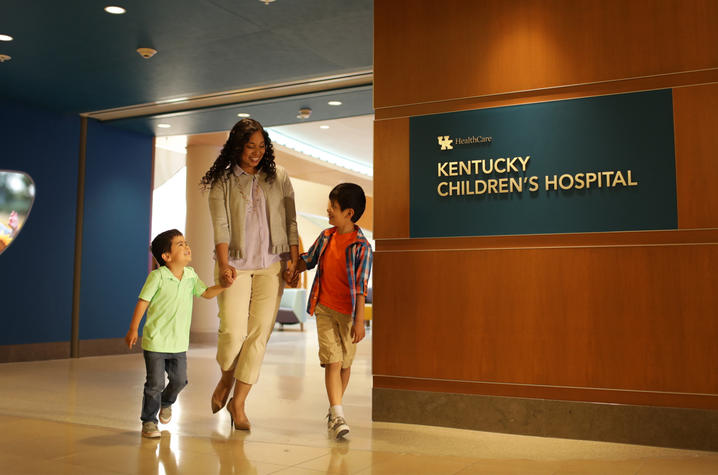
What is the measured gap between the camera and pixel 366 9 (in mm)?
4895

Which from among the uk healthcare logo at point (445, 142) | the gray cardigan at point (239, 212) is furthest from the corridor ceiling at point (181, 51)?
the gray cardigan at point (239, 212)

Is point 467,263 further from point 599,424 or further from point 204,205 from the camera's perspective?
point 204,205

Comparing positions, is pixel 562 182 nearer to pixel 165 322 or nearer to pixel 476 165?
pixel 476 165

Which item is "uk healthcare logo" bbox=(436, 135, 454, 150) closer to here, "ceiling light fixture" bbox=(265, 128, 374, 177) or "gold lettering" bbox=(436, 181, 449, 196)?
"gold lettering" bbox=(436, 181, 449, 196)

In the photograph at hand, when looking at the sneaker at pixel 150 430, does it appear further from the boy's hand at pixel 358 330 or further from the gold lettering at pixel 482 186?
the gold lettering at pixel 482 186

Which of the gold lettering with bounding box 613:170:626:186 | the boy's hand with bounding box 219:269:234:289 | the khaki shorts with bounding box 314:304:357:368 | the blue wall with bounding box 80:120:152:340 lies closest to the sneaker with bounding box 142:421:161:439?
the boy's hand with bounding box 219:269:234:289

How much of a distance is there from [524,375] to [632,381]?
1.67 feet

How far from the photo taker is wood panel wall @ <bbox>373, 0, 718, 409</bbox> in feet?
10.2

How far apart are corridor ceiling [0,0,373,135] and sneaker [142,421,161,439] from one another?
305cm

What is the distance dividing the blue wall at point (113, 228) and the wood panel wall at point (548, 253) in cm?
542

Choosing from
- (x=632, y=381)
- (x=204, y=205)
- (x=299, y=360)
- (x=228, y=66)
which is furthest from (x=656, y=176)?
(x=204, y=205)

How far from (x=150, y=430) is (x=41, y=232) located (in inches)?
206

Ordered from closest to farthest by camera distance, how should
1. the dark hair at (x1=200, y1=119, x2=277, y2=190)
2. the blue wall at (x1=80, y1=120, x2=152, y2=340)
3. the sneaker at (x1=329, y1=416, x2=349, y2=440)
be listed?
the sneaker at (x1=329, y1=416, x2=349, y2=440) < the dark hair at (x1=200, y1=119, x2=277, y2=190) < the blue wall at (x1=80, y1=120, x2=152, y2=340)

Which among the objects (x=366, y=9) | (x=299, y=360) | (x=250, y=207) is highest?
(x=366, y=9)
